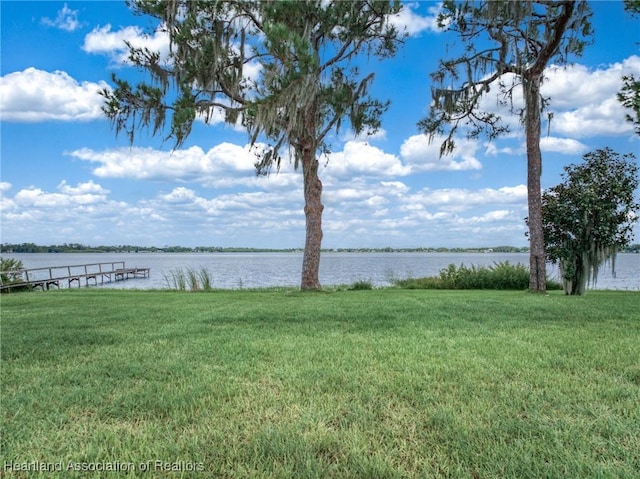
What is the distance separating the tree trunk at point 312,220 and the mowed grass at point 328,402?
862cm

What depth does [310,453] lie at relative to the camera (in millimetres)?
2072

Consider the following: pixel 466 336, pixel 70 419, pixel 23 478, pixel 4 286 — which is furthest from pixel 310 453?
pixel 4 286

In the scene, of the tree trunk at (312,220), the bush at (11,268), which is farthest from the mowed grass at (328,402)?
the bush at (11,268)

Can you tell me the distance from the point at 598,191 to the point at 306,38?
8845mm

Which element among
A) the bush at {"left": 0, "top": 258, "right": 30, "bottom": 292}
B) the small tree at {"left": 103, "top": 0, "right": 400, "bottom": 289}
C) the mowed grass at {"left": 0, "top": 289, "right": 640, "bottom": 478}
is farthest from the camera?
the bush at {"left": 0, "top": 258, "right": 30, "bottom": 292}

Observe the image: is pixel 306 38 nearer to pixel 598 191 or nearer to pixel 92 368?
pixel 598 191

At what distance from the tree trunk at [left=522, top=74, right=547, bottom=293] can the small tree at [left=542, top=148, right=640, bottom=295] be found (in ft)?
2.75

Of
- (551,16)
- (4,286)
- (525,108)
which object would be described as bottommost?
(4,286)

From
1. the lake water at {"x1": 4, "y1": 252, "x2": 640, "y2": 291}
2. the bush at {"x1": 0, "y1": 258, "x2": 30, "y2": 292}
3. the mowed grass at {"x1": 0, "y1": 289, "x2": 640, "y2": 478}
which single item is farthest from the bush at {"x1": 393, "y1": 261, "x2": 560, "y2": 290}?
the bush at {"x1": 0, "y1": 258, "x2": 30, "y2": 292}

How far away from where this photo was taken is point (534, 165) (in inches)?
458

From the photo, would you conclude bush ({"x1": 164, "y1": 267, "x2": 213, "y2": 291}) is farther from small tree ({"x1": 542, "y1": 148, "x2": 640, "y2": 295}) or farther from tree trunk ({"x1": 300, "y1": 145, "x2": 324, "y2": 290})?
small tree ({"x1": 542, "y1": 148, "x2": 640, "y2": 295})

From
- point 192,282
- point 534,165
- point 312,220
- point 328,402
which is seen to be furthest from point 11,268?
point 328,402

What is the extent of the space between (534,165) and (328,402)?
36.1 feet

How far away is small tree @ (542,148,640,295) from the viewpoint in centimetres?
1155
